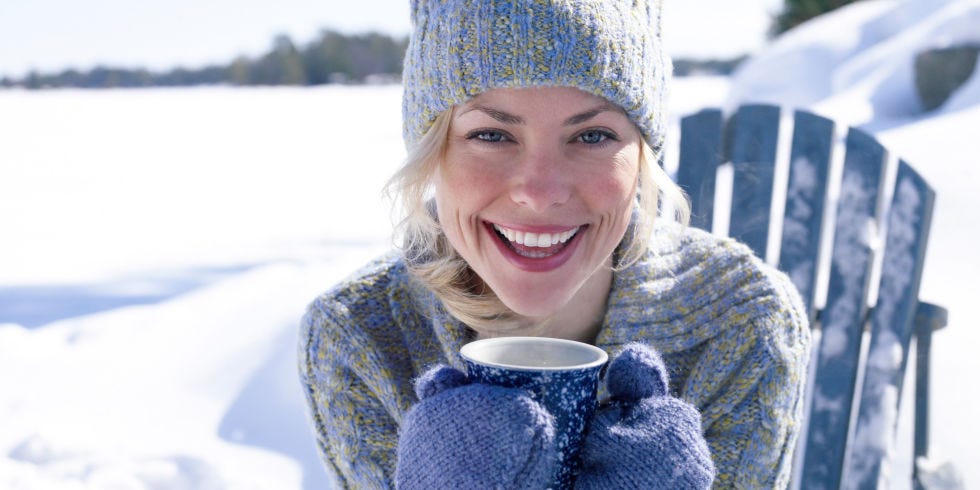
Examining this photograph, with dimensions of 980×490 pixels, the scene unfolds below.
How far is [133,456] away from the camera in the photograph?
2.73m

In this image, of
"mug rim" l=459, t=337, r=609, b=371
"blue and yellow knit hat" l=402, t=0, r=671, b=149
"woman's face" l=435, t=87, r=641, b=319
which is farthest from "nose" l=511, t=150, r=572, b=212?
"mug rim" l=459, t=337, r=609, b=371

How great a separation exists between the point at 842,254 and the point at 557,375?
5.56ft

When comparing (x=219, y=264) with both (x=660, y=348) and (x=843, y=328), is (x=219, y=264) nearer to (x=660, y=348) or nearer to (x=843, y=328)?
(x=843, y=328)

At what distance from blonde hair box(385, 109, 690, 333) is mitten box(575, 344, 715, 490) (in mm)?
503

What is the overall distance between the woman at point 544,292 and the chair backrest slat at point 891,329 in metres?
0.77

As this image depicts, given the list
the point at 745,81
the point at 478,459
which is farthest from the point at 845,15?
the point at 478,459

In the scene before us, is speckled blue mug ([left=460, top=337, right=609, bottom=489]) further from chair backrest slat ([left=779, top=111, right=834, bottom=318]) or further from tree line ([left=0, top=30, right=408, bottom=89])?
tree line ([left=0, top=30, right=408, bottom=89])

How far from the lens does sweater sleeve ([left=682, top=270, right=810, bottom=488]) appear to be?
146 centimetres

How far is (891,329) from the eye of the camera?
2.26 meters

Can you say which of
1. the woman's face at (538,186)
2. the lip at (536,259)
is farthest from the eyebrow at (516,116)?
the lip at (536,259)

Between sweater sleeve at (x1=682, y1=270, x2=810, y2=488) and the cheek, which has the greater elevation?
the cheek

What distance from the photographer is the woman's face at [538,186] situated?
4.30 feet

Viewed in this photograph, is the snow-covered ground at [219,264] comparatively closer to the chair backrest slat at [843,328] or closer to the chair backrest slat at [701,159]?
the chair backrest slat at [843,328]

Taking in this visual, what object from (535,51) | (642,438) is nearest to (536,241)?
(535,51)
